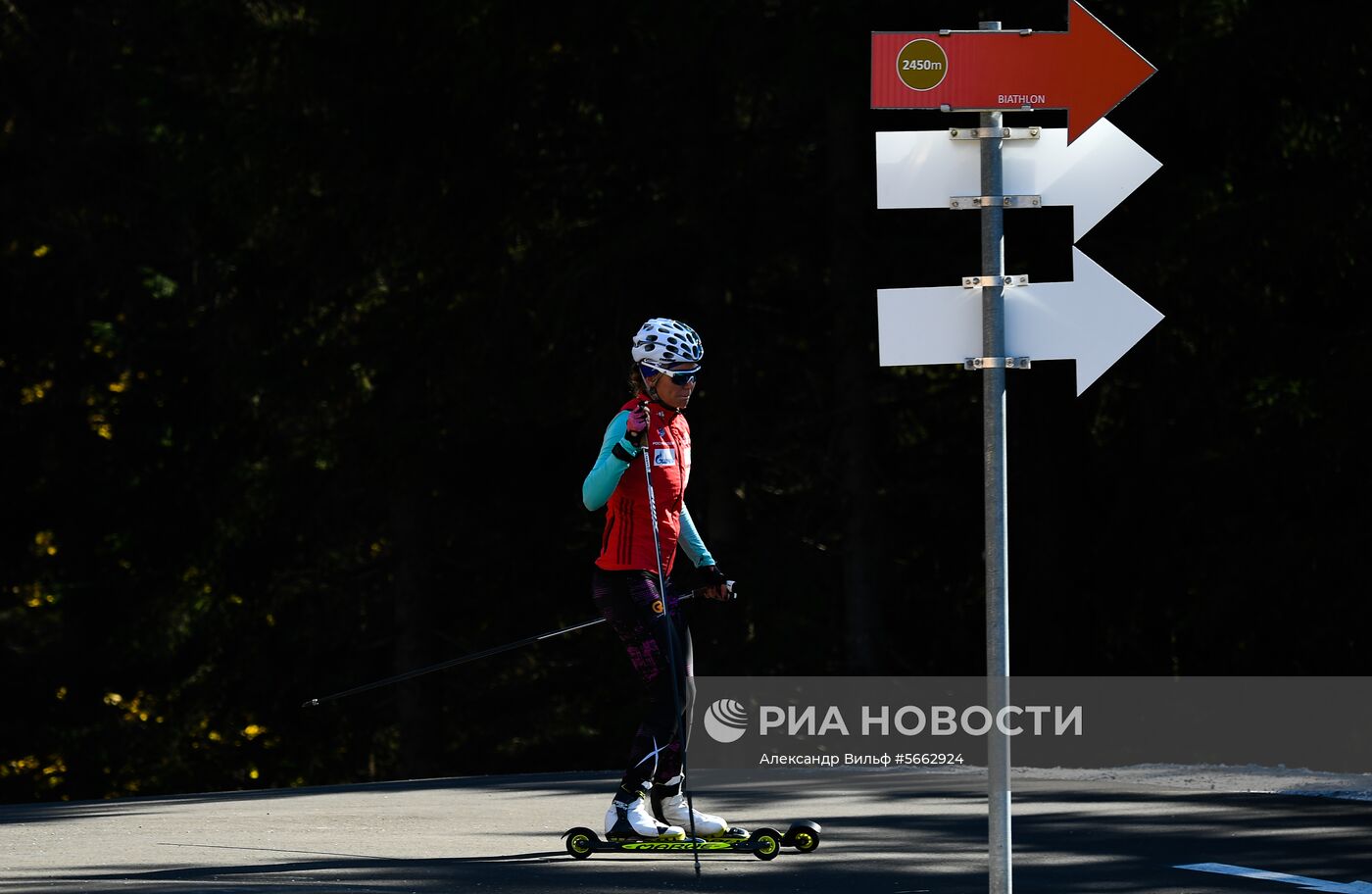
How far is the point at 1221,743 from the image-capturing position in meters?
19.0

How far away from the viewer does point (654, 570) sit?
8.27m

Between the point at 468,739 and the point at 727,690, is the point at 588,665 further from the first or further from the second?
the point at 727,690

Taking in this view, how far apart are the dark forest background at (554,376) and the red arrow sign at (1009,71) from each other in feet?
34.0

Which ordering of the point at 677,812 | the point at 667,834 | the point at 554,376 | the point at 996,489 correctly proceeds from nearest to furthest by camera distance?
the point at 996,489 < the point at 667,834 < the point at 677,812 < the point at 554,376

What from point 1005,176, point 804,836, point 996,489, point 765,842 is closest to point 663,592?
point 765,842

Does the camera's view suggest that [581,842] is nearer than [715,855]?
Yes

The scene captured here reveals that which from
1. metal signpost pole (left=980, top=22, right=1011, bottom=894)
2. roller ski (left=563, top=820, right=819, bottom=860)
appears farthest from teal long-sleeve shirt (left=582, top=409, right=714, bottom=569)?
metal signpost pole (left=980, top=22, right=1011, bottom=894)

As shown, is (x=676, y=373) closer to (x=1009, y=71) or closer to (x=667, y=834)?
(x=667, y=834)

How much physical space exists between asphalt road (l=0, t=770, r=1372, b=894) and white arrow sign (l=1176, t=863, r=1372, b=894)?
0.5 inches

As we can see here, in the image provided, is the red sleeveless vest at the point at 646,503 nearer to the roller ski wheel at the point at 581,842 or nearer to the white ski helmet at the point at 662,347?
the white ski helmet at the point at 662,347

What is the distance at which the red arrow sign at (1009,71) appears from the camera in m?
6.08

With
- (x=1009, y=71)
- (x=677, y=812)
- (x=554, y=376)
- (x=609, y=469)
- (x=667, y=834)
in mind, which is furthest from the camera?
(x=554, y=376)

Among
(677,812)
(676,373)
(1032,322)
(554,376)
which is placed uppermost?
(554,376)

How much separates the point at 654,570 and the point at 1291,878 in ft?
8.97
